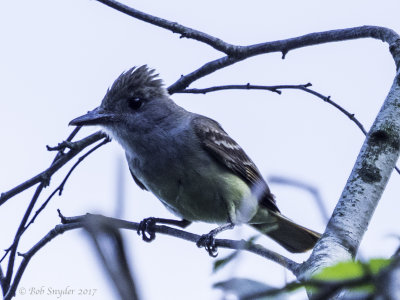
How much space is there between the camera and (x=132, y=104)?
710 cm

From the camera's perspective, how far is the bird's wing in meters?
6.84

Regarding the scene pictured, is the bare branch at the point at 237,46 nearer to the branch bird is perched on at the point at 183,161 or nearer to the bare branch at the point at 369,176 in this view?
the branch bird is perched on at the point at 183,161

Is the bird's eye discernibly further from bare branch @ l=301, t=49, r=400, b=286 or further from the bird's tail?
bare branch @ l=301, t=49, r=400, b=286

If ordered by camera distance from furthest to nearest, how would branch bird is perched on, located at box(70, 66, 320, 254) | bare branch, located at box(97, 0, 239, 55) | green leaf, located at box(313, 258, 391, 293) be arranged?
branch bird is perched on, located at box(70, 66, 320, 254) → bare branch, located at box(97, 0, 239, 55) → green leaf, located at box(313, 258, 391, 293)

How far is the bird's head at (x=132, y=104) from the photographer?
22.2 feet

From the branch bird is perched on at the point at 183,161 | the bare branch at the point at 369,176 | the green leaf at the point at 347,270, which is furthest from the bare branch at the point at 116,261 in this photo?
the branch bird is perched on at the point at 183,161

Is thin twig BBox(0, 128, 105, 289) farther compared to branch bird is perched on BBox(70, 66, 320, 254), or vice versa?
branch bird is perched on BBox(70, 66, 320, 254)

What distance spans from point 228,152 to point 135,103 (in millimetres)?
1254

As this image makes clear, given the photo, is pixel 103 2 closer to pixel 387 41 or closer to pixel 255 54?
pixel 255 54

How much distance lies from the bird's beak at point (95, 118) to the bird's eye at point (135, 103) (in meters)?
0.30

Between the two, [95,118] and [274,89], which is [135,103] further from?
[274,89]

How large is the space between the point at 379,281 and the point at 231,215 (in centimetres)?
571

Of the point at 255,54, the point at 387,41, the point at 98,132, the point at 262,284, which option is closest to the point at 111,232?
the point at 262,284

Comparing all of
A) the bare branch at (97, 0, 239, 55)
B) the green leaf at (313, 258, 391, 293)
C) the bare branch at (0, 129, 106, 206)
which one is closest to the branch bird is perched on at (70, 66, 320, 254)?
the bare branch at (0, 129, 106, 206)
